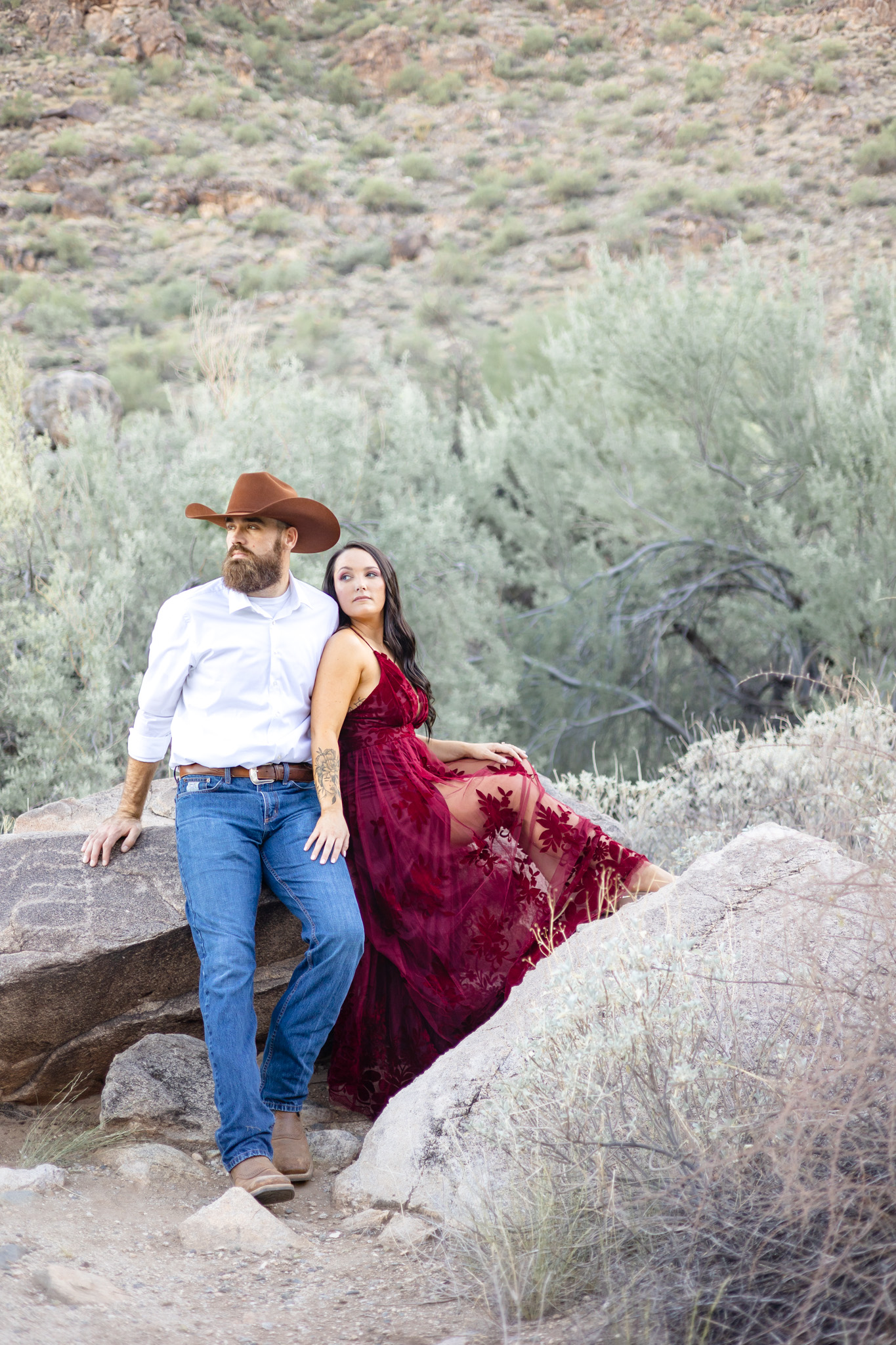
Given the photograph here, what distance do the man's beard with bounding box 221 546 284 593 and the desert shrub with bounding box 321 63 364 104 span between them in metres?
26.7

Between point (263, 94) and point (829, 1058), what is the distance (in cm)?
2796

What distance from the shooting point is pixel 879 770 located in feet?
15.9

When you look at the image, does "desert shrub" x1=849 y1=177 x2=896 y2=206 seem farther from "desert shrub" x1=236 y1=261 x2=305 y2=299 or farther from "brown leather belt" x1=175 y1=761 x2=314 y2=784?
"brown leather belt" x1=175 y1=761 x2=314 y2=784

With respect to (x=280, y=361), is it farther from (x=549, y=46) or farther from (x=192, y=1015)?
(x=549, y=46)

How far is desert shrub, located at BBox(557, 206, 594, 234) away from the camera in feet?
76.8

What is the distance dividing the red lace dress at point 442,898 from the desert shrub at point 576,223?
2237 centimetres

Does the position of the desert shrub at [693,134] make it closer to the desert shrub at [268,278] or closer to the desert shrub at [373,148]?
the desert shrub at [373,148]

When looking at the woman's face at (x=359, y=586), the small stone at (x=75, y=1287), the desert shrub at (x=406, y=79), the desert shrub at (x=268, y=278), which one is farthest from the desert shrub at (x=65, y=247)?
the small stone at (x=75, y=1287)

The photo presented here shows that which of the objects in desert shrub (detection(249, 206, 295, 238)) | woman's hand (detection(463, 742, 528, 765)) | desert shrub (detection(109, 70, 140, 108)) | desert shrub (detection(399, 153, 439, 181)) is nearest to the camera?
woman's hand (detection(463, 742, 528, 765))

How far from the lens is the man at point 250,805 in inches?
116

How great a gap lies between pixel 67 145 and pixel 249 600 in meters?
21.4

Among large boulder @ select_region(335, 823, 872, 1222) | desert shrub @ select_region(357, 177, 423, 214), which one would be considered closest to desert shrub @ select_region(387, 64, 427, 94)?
desert shrub @ select_region(357, 177, 423, 214)

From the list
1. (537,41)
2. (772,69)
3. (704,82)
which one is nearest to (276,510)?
(772,69)

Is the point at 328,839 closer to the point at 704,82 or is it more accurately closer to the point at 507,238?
the point at 507,238
